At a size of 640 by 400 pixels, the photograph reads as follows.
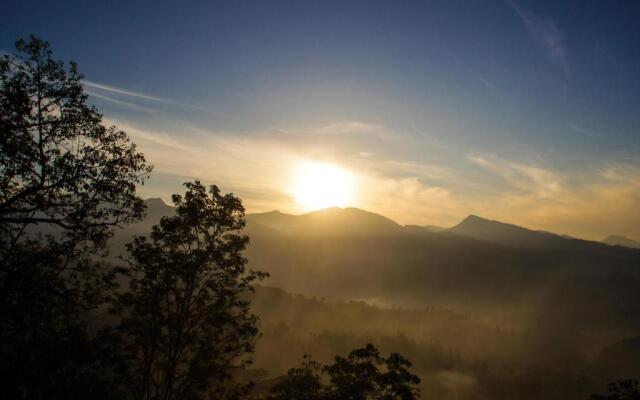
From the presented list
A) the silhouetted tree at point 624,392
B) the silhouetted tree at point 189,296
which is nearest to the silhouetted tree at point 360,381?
the silhouetted tree at point 189,296

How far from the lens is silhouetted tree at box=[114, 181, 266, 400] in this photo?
79.0 ft

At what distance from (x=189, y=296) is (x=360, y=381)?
11747 millimetres

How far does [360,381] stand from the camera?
81.7 ft

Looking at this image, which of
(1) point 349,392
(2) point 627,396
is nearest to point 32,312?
(1) point 349,392

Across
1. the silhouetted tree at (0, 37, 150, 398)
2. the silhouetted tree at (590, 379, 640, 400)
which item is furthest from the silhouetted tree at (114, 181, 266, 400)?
the silhouetted tree at (590, 379, 640, 400)

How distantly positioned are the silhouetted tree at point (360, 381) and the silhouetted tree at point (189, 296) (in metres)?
4.37

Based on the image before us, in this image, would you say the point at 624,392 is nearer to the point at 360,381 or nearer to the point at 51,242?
the point at 360,381

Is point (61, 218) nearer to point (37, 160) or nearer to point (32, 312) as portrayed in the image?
point (37, 160)

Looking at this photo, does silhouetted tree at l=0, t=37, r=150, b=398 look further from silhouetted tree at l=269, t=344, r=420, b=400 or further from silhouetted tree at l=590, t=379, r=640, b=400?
silhouetted tree at l=590, t=379, r=640, b=400

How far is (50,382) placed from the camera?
16.8m

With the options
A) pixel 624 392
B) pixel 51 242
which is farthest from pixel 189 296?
pixel 624 392

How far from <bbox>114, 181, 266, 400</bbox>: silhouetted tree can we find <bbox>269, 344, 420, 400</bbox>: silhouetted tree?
4.37 meters

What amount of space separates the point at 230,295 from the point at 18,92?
49.5ft

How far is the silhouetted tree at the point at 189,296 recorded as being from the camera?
24.1m
